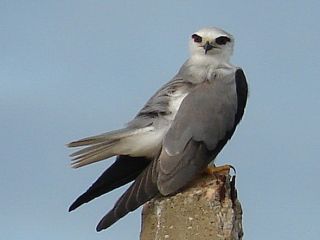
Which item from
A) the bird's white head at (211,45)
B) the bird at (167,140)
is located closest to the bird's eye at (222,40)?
the bird's white head at (211,45)

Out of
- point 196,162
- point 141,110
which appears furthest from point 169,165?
point 141,110

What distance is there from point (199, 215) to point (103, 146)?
5.69 ft

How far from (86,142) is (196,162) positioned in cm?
99

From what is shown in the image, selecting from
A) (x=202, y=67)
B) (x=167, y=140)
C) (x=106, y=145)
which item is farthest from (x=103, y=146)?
(x=202, y=67)

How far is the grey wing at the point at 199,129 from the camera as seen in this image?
7699mm

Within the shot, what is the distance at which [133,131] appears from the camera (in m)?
7.88

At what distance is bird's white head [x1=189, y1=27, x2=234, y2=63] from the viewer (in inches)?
359

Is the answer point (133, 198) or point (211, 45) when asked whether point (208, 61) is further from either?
point (133, 198)

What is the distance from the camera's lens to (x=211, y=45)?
30.4 ft

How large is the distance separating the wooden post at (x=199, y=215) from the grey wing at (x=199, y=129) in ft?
2.79

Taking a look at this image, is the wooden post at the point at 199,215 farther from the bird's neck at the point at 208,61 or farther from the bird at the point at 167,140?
the bird's neck at the point at 208,61

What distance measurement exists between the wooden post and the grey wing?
0.85 meters

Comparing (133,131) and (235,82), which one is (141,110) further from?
(235,82)

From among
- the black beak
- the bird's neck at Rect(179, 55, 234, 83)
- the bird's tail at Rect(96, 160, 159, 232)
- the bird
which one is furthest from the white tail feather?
the black beak
